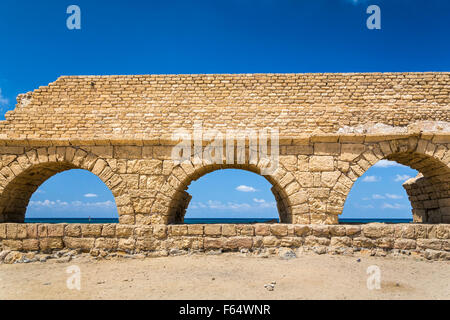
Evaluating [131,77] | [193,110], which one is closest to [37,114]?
[131,77]

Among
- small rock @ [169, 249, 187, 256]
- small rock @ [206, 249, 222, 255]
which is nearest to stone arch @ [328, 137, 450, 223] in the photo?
small rock @ [206, 249, 222, 255]

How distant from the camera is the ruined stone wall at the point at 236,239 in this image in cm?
639

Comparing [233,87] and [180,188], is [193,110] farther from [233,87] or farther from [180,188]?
[180,188]

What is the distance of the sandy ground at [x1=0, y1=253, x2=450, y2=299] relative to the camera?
4273 mm

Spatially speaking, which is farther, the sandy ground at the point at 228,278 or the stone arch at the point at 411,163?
the stone arch at the point at 411,163

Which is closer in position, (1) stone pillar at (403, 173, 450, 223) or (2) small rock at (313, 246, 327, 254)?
(2) small rock at (313, 246, 327, 254)

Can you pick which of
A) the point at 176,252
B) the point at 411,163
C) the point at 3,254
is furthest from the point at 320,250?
the point at 3,254

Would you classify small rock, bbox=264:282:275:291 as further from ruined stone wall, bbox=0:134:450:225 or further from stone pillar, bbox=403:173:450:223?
stone pillar, bbox=403:173:450:223

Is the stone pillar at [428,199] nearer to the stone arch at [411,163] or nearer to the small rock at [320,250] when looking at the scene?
the stone arch at [411,163]

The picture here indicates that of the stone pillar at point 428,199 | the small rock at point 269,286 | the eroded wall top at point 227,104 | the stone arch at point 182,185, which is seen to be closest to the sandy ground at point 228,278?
the small rock at point 269,286

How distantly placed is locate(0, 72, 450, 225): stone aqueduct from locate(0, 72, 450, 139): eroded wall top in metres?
0.02

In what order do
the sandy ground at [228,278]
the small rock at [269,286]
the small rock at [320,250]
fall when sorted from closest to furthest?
1. the sandy ground at [228,278]
2. the small rock at [269,286]
3. the small rock at [320,250]

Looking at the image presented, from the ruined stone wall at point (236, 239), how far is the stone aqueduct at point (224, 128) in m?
0.36

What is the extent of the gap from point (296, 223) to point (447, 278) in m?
2.72
